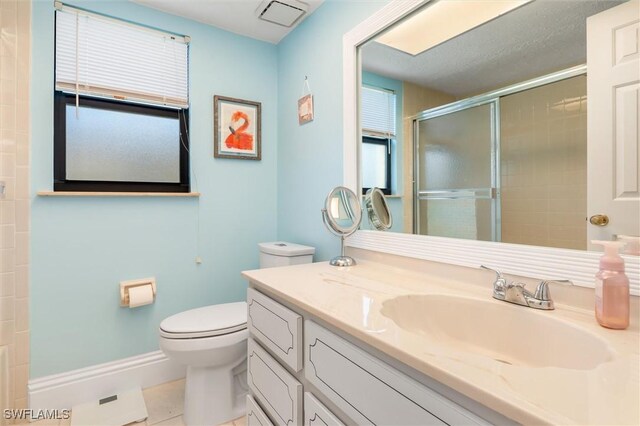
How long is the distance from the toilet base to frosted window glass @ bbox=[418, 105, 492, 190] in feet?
4.38

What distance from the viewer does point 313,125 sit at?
1893 mm

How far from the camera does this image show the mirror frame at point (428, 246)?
0.83m

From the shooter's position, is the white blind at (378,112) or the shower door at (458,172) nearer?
the shower door at (458,172)

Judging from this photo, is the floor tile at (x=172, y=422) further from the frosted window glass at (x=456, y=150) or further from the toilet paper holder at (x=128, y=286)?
the frosted window glass at (x=456, y=150)

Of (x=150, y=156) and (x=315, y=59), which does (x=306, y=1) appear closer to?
(x=315, y=59)

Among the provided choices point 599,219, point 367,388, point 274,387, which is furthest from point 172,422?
point 599,219

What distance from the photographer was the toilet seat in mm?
1456

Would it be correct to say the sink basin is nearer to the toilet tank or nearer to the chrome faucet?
the chrome faucet

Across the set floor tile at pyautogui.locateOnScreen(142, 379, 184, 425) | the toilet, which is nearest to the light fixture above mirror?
the toilet

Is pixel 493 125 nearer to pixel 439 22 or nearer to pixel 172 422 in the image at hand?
pixel 439 22

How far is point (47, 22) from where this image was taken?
1614 millimetres

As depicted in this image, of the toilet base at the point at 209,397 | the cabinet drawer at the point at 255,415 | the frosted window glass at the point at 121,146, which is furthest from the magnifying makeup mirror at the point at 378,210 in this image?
the frosted window glass at the point at 121,146

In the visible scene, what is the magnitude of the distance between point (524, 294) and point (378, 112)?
0.99 meters

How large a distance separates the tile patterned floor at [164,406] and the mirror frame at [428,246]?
4.03ft
